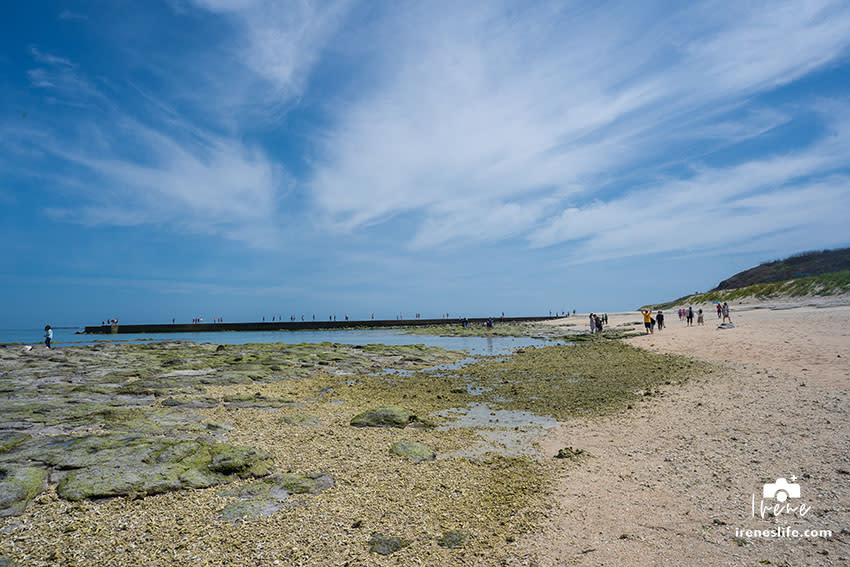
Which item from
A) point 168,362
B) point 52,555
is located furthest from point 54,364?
point 52,555

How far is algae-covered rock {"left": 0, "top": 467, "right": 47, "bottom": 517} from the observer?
616 cm

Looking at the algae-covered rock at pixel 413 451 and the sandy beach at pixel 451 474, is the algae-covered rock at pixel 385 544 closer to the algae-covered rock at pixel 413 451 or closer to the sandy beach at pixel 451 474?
the sandy beach at pixel 451 474

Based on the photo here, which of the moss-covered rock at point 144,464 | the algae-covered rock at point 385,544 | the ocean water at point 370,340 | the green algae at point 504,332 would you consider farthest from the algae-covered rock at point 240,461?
the green algae at point 504,332

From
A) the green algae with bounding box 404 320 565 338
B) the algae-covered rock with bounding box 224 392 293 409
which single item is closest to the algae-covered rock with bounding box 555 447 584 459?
the algae-covered rock with bounding box 224 392 293 409

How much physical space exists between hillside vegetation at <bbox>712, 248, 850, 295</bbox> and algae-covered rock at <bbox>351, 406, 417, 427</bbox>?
328 ft

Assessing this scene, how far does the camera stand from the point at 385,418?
11.9 m

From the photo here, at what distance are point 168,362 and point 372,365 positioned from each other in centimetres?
1162

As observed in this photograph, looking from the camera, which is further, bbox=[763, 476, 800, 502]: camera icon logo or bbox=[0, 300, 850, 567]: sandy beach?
bbox=[763, 476, 800, 502]: camera icon logo

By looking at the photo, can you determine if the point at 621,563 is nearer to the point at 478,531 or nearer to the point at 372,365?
the point at 478,531

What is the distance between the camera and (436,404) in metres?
15.0

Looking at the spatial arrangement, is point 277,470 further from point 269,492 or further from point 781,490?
point 781,490

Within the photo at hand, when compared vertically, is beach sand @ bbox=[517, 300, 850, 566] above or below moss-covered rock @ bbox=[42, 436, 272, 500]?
below

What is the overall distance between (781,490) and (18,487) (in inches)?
477

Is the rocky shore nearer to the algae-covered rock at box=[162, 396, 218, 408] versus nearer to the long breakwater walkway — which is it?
the algae-covered rock at box=[162, 396, 218, 408]
